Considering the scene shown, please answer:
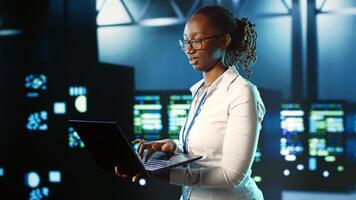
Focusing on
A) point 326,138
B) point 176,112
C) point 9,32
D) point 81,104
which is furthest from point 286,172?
point 9,32

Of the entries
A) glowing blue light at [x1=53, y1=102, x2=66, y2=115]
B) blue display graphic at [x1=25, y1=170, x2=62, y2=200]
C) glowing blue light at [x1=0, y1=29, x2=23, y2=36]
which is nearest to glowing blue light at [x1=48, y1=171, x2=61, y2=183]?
blue display graphic at [x1=25, y1=170, x2=62, y2=200]

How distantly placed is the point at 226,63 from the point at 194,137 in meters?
0.24

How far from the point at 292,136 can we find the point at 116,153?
4.80 feet

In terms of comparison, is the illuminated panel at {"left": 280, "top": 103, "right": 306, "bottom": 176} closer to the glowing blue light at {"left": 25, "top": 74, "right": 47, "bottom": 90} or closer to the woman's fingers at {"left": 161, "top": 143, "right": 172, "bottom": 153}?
the woman's fingers at {"left": 161, "top": 143, "right": 172, "bottom": 153}

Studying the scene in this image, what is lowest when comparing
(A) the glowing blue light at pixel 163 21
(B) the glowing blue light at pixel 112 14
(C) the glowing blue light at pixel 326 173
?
(C) the glowing blue light at pixel 326 173

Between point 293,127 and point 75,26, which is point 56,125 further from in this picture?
point 293,127

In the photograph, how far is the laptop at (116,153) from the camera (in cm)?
116

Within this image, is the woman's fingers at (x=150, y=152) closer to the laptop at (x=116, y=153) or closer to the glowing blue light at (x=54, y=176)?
the laptop at (x=116, y=153)

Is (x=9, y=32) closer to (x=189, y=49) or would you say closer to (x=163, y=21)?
(x=163, y=21)

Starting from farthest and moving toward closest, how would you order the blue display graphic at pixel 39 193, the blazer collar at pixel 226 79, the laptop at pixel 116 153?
the blue display graphic at pixel 39 193, the blazer collar at pixel 226 79, the laptop at pixel 116 153

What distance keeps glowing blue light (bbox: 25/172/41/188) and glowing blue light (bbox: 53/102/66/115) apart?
46 cm

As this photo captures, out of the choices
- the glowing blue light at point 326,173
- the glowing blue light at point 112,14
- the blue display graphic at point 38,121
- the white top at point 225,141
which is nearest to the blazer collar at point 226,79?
the white top at point 225,141

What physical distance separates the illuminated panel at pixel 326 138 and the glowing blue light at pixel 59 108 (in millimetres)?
1487

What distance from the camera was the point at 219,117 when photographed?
1.28 meters
